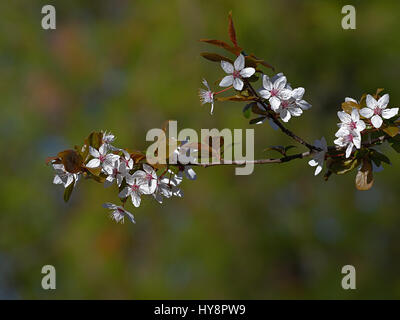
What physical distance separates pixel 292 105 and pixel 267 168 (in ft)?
12.3

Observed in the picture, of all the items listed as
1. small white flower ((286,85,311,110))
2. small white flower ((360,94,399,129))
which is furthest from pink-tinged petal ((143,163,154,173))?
small white flower ((360,94,399,129))

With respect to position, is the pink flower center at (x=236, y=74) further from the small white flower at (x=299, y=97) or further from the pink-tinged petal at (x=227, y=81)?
the small white flower at (x=299, y=97)

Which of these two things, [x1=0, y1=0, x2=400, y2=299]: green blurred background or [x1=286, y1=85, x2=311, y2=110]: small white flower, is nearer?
[x1=286, y1=85, x2=311, y2=110]: small white flower

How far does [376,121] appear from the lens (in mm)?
1118

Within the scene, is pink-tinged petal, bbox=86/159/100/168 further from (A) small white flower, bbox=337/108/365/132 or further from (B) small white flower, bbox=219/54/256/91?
(A) small white flower, bbox=337/108/365/132

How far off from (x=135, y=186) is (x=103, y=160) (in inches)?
3.5

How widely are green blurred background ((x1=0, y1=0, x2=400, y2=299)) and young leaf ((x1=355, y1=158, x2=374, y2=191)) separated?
135 inches

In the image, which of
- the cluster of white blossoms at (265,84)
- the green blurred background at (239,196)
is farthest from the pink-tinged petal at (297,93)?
the green blurred background at (239,196)

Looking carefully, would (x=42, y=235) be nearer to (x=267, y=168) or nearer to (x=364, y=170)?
(x=267, y=168)

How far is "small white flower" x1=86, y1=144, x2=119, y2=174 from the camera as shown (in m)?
1.17

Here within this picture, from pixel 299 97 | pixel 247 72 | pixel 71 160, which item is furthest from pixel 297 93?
pixel 71 160

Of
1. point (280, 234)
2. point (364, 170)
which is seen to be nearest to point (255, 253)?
point (280, 234)

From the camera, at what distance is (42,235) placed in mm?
6129

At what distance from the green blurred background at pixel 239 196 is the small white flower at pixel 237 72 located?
11.6 feet
